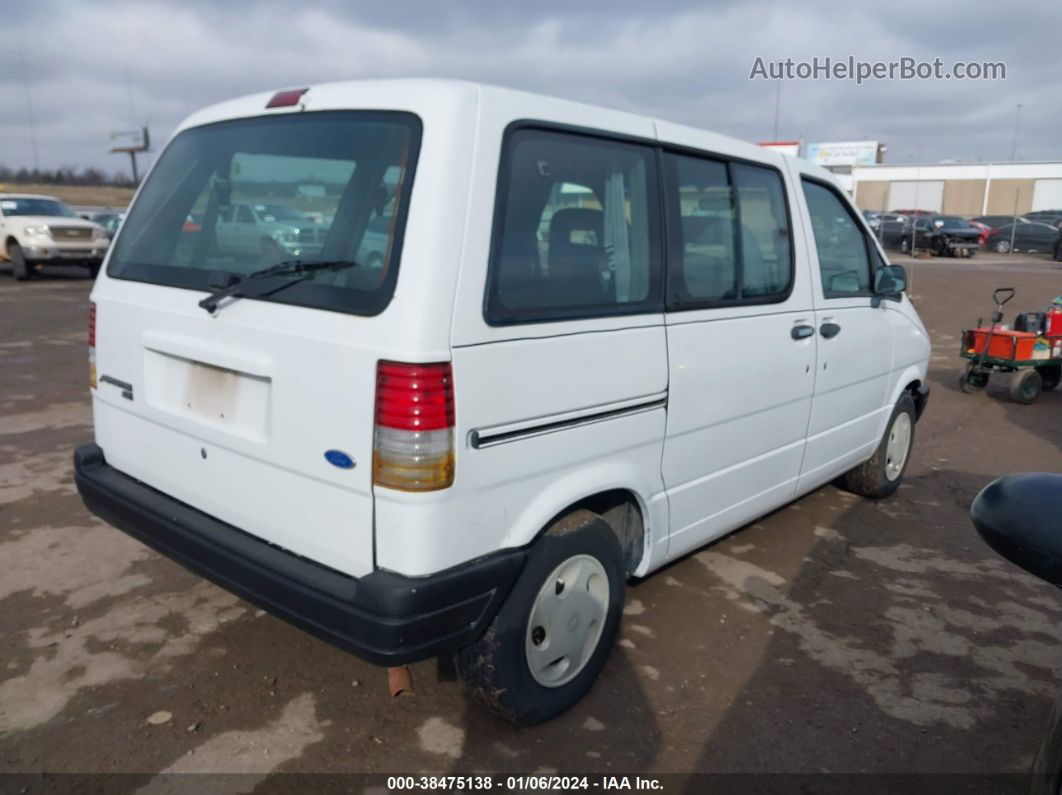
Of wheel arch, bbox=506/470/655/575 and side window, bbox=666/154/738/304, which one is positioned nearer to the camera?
wheel arch, bbox=506/470/655/575

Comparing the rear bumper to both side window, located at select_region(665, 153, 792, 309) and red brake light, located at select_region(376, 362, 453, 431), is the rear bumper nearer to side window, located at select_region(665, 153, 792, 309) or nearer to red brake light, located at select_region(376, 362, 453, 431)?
red brake light, located at select_region(376, 362, 453, 431)

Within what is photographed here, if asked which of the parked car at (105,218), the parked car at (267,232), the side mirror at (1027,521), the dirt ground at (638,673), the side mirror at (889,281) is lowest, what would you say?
the dirt ground at (638,673)

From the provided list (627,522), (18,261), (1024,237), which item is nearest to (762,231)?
(627,522)

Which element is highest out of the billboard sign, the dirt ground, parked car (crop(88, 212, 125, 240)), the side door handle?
the billboard sign

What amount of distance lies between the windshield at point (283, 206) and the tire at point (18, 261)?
16284 millimetres

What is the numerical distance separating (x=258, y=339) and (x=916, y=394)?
4.43 meters

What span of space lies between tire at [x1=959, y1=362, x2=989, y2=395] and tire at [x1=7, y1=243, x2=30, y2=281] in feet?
56.1

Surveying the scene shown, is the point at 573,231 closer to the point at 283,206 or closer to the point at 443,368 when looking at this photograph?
the point at 443,368

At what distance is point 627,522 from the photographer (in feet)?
10.3

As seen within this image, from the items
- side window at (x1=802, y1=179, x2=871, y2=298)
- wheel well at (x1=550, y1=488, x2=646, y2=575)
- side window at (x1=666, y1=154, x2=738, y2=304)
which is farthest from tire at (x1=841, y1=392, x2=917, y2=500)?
wheel well at (x1=550, y1=488, x2=646, y2=575)

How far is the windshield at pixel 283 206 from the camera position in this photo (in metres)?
2.40

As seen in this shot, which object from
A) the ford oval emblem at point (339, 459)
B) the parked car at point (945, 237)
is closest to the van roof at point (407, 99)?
the ford oval emblem at point (339, 459)

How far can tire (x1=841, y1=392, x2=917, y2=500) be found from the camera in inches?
201

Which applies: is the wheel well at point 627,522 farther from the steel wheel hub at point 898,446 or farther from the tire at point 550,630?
the steel wheel hub at point 898,446
